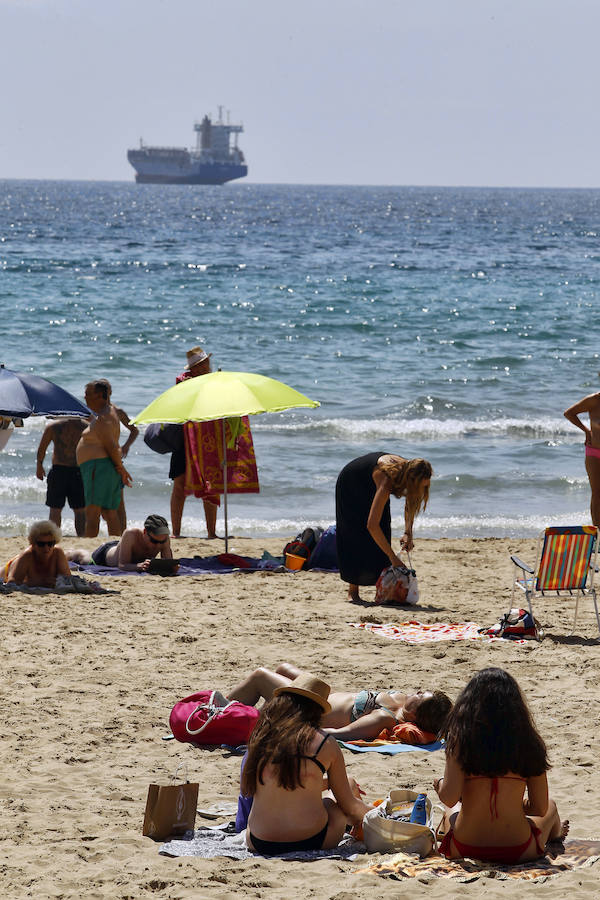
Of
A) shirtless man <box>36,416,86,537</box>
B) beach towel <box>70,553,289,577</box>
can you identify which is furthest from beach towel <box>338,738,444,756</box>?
shirtless man <box>36,416,86,537</box>

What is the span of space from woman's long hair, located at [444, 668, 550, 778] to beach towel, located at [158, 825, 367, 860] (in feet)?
1.86

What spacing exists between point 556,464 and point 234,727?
915 centimetres

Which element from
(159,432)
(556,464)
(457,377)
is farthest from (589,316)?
(159,432)

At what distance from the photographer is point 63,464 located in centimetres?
938

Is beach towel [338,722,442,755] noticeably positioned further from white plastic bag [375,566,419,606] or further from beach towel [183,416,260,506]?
beach towel [183,416,260,506]

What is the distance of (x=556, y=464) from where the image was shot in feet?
44.8

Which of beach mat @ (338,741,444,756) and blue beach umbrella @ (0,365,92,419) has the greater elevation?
blue beach umbrella @ (0,365,92,419)

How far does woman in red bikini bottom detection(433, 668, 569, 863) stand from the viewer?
382 cm

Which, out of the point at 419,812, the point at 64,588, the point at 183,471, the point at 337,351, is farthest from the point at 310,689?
the point at 337,351

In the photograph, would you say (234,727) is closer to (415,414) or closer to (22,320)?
(415,414)

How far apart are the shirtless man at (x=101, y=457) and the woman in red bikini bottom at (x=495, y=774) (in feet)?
17.4

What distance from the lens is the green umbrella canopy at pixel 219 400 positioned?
26.3 ft

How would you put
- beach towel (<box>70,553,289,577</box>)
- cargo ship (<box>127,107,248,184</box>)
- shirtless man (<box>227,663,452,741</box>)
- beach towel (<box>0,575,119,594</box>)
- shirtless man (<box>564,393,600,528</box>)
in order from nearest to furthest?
shirtless man (<box>227,663,452,741</box>) < beach towel (<box>0,575,119,594</box>) < beach towel (<box>70,553,289,577</box>) < shirtless man (<box>564,393,600,528</box>) < cargo ship (<box>127,107,248,184</box>)

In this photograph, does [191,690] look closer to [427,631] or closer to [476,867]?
[427,631]
